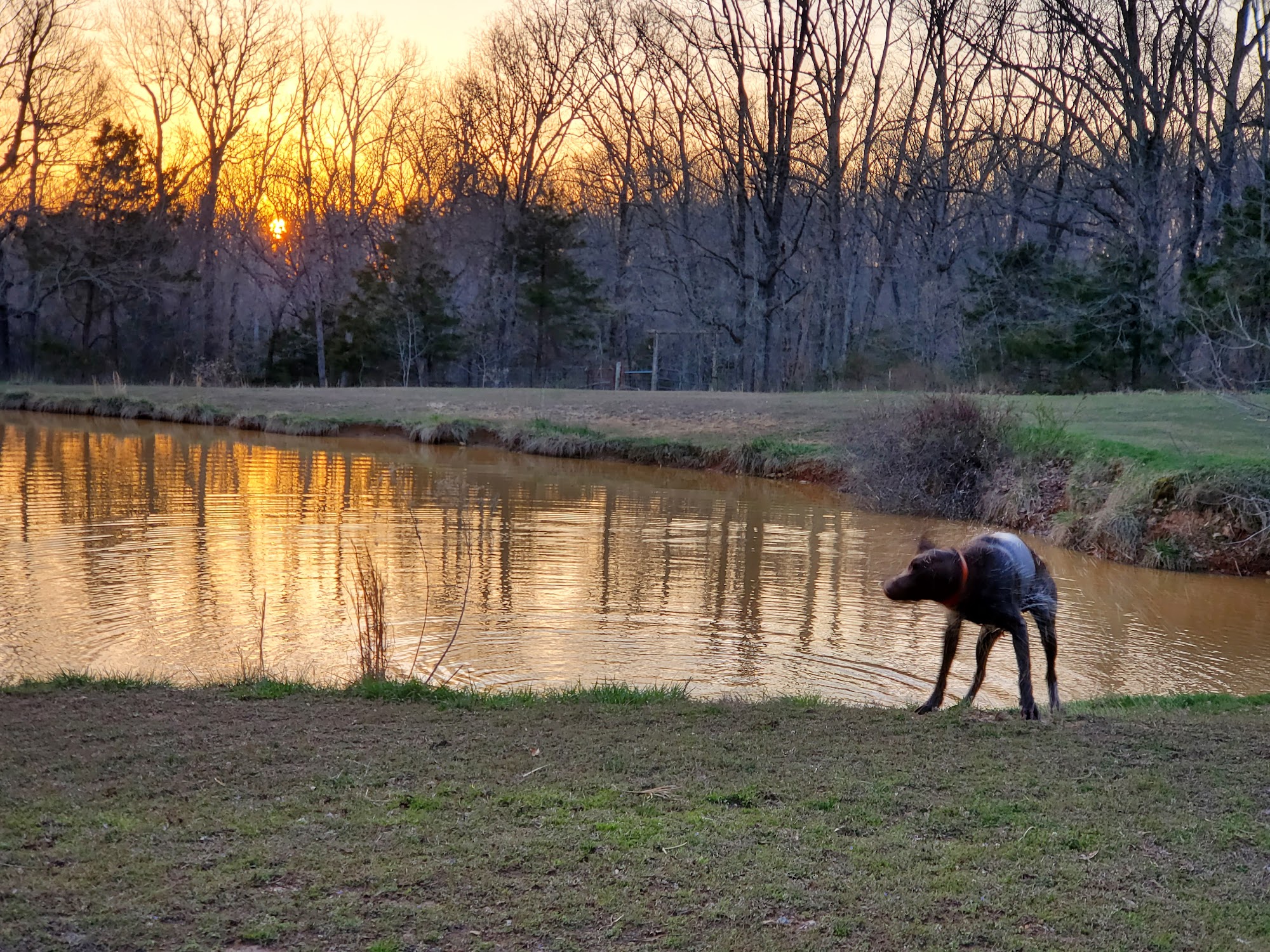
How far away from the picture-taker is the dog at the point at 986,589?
21.9 ft

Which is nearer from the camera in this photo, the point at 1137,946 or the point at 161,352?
the point at 1137,946

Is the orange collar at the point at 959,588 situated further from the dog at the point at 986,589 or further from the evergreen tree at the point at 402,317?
the evergreen tree at the point at 402,317

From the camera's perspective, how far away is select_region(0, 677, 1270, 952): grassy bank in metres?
3.88

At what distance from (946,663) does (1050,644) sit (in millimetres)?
829

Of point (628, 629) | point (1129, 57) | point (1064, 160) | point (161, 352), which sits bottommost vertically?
point (628, 629)

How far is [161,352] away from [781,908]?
1944 inches

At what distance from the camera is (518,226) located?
48.8 meters

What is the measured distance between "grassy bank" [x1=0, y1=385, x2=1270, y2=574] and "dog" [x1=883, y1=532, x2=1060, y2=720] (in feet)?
30.6

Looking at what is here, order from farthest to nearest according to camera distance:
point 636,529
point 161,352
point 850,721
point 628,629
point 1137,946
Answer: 1. point 161,352
2. point 636,529
3. point 628,629
4. point 850,721
5. point 1137,946

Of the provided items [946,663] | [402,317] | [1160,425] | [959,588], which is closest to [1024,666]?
[946,663]

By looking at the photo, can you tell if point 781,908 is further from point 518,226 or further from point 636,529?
point 518,226

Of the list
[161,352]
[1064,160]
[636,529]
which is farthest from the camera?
[161,352]

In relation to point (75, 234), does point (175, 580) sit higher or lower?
lower

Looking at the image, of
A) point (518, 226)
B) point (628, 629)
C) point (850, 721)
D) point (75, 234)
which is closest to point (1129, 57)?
point (518, 226)
